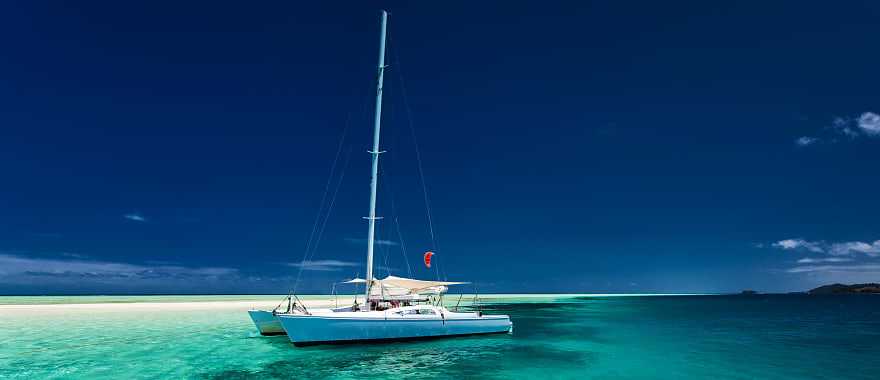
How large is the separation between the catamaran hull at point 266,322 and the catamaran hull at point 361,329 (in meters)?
4.61

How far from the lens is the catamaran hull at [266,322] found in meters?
27.7

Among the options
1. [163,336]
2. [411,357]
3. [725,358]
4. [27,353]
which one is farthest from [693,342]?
[27,353]

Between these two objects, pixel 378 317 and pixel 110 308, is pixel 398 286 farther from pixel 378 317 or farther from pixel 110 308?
pixel 110 308

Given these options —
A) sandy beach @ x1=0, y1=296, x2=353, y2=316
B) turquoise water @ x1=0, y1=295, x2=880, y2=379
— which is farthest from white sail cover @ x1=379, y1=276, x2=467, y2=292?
sandy beach @ x1=0, y1=296, x2=353, y2=316

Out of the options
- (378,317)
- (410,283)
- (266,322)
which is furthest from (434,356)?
(266,322)

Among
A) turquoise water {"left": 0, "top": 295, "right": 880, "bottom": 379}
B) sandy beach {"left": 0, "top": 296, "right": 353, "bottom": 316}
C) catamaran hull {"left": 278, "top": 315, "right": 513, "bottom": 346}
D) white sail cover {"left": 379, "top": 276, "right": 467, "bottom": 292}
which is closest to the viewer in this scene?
turquoise water {"left": 0, "top": 295, "right": 880, "bottom": 379}

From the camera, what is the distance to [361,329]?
2419 cm

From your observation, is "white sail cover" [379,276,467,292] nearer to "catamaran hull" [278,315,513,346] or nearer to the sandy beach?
"catamaran hull" [278,315,513,346]

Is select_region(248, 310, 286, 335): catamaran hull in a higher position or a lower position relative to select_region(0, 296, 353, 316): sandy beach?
higher

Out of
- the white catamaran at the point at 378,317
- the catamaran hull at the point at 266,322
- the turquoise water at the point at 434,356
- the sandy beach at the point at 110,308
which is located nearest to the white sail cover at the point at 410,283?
the white catamaran at the point at 378,317

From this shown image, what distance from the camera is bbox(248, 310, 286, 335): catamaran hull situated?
27.7m

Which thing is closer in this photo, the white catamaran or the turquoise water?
the turquoise water

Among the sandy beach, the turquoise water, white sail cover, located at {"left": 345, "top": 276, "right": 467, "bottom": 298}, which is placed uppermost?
white sail cover, located at {"left": 345, "top": 276, "right": 467, "bottom": 298}

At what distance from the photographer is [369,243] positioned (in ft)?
A: 87.6
